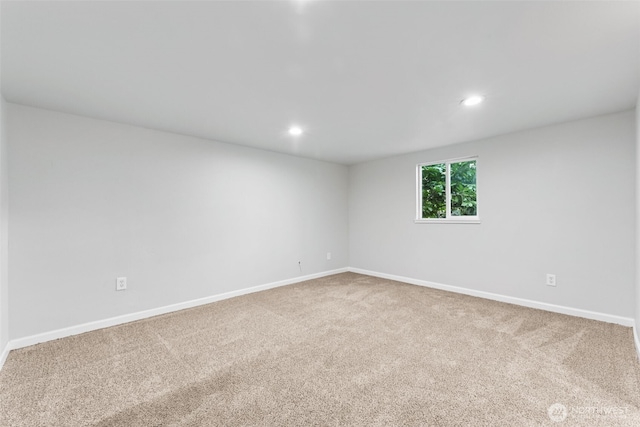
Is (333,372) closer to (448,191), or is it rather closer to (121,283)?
(121,283)

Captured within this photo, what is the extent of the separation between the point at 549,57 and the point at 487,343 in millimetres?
2168

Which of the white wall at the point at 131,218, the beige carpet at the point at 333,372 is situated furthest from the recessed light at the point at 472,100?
the white wall at the point at 131,218

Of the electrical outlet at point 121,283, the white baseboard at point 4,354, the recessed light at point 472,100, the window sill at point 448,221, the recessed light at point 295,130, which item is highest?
the recessed light at point 472,100

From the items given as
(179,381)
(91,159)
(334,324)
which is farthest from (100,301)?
(334,324)

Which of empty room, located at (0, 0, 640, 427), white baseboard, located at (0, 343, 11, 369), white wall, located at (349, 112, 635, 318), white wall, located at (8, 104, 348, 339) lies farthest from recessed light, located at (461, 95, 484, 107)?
white baseboard, located at (0, 343, 11, 369)

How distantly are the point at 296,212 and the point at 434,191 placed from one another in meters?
2.21

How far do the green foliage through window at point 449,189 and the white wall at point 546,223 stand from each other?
0.20 m

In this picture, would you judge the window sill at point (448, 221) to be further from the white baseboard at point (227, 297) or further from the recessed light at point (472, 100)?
the recessed light at point (472, 100)

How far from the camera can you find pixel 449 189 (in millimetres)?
4184

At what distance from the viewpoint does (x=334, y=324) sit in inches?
112

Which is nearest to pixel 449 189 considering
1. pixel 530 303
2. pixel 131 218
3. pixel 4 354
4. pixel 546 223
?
pixel 546 223

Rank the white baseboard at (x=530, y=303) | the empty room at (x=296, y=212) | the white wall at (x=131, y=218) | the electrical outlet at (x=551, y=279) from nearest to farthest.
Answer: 1. the empty room at (x=296, y=212)
2. the white wall at (x=131, y=218)
3. the white baseboard at (x=530, y=303)
4. the electrical outlet at (x=551, y=279)

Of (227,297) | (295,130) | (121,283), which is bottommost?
(227,297)

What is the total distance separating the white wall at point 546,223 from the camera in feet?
9.21
